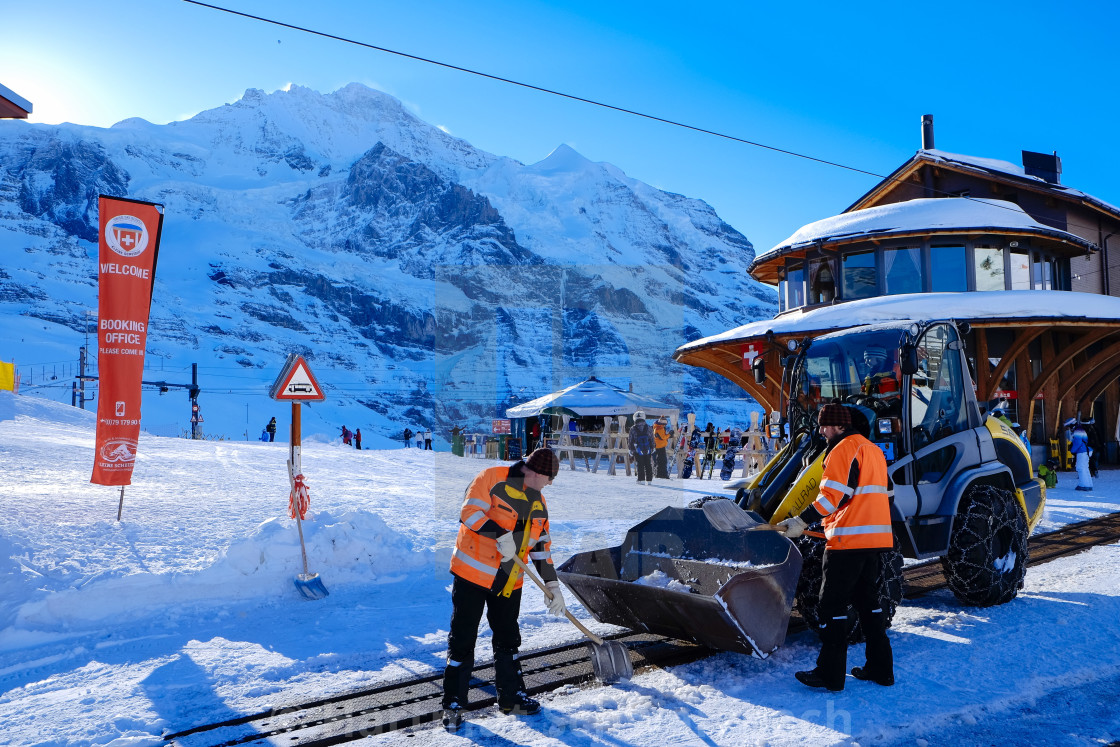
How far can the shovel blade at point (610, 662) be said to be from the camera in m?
5.02

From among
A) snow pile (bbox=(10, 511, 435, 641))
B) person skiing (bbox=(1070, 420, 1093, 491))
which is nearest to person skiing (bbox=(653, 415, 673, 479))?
person skiing (bbox=(1070, 420, 1093, 491))

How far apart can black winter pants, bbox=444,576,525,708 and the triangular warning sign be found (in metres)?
4.32

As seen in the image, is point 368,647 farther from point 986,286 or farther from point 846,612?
point 986,286

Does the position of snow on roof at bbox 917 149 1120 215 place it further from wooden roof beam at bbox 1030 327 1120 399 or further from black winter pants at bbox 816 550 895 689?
black winter pants at bbox 816 550 895 689

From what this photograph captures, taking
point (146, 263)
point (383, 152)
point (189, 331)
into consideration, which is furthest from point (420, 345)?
point (146, 263)

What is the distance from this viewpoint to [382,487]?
16516 millimetres

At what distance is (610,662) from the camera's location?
5020 mm

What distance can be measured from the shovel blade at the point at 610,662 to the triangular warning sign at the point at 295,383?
15.0ft

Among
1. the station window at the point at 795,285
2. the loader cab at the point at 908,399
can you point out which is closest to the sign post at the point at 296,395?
the loader cab at the point at 908,399

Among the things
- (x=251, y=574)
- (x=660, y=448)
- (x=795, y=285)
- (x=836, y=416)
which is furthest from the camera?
(x=795, y=285)

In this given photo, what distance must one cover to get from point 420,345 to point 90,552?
371 feet

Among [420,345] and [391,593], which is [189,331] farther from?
[391,593]

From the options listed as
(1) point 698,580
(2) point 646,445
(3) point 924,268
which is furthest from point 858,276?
(1) point 698,580

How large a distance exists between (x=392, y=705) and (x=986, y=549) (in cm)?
499
